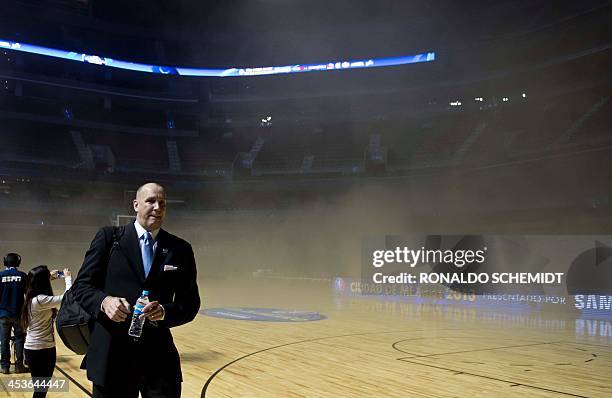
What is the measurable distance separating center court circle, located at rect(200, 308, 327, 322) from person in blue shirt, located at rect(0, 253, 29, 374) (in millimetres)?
6879

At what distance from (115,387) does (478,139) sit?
26.0m

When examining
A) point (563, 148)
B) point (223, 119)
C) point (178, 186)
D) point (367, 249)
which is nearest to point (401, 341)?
point (367, 249)

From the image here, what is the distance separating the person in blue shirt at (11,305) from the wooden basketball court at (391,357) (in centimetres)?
29

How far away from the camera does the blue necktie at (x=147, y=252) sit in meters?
2.57

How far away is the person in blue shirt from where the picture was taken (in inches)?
243

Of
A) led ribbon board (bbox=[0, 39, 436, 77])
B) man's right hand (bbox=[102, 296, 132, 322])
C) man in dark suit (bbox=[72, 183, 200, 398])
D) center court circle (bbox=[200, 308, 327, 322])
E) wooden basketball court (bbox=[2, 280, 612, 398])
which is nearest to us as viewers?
man's right hand (bbox=[102, 296, 132, 322])

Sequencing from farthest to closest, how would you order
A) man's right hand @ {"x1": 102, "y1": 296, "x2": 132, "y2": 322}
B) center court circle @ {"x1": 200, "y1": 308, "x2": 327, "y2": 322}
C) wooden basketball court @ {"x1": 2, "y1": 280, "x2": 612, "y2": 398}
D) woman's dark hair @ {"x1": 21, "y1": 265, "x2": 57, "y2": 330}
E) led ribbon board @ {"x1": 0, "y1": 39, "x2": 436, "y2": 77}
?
led ribbon board @ {"x1": 0, "y1": 39, "x2": 436, "y2": 77} < center court circle @ {"x1": 200, "y1": 308, "x2": 327, "y2": 322} < wooden basketball court @ {"x1": 2, "y1": 280, "x2": 612, "y2": 398} < woman's dark hair @ {"x1": 21, "y1": 265, "x2": 57, "y2": 330} < man's right hand @ {"x1": 102, "y1": 296, "x2": 132, "y2": 322}

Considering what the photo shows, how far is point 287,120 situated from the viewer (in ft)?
100

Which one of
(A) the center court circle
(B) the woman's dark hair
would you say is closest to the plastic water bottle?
(B) the woman's dark hair

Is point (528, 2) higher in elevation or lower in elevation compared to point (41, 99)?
higher

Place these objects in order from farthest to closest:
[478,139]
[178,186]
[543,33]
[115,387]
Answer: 1. [178,186]
2. [478,139]
3. [543,33]
4. [115,387]

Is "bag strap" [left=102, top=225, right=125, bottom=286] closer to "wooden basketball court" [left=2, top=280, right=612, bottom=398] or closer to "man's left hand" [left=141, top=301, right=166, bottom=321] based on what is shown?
"man's left hand" [left=141, top=301, right=166, bottom=321]

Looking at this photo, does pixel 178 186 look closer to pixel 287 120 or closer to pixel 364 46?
pixel 287 120

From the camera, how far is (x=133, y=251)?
254 cm
